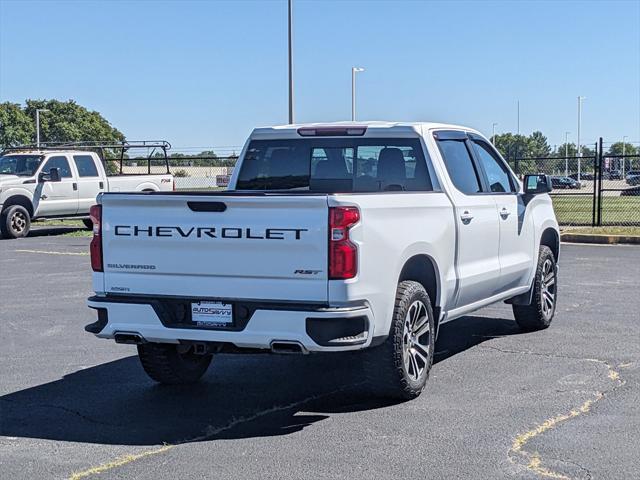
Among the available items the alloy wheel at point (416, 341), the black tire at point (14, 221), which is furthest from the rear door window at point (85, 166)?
the alloy wheel at point (416, 341)

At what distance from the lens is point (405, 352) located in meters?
6.55

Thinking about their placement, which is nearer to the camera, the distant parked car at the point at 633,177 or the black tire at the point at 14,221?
the black tire at the point at 14,221

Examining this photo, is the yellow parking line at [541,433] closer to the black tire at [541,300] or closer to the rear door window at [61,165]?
the black tire at [541,300]

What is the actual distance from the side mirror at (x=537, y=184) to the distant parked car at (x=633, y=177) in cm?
1591

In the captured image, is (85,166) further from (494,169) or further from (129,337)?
(129,337)

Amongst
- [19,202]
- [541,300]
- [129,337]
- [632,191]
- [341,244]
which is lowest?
[541,300]

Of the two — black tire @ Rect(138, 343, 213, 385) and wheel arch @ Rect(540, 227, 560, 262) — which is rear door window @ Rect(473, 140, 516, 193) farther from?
black tire @ Rect(138, 343, 213, 385)

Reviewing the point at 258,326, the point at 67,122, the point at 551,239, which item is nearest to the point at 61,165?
the point at 551,239

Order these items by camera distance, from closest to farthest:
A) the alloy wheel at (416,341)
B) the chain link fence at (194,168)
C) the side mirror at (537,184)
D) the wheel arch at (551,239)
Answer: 1. the alloy wheel at (416,341)
2. the side mirror at (537,184)
3. the wheel arch at (551,239)
4. the chain link fence at (194,168)

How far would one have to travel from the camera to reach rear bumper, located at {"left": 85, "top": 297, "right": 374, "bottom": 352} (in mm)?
5863

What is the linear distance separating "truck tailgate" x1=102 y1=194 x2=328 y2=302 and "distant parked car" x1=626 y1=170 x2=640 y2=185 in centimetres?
1968

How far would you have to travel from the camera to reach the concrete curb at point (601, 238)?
19527mm

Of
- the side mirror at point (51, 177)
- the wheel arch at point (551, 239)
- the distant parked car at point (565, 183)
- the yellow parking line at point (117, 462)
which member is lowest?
the yellow parking line at point (117, 462)

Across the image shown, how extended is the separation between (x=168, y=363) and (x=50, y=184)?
16218 mm
